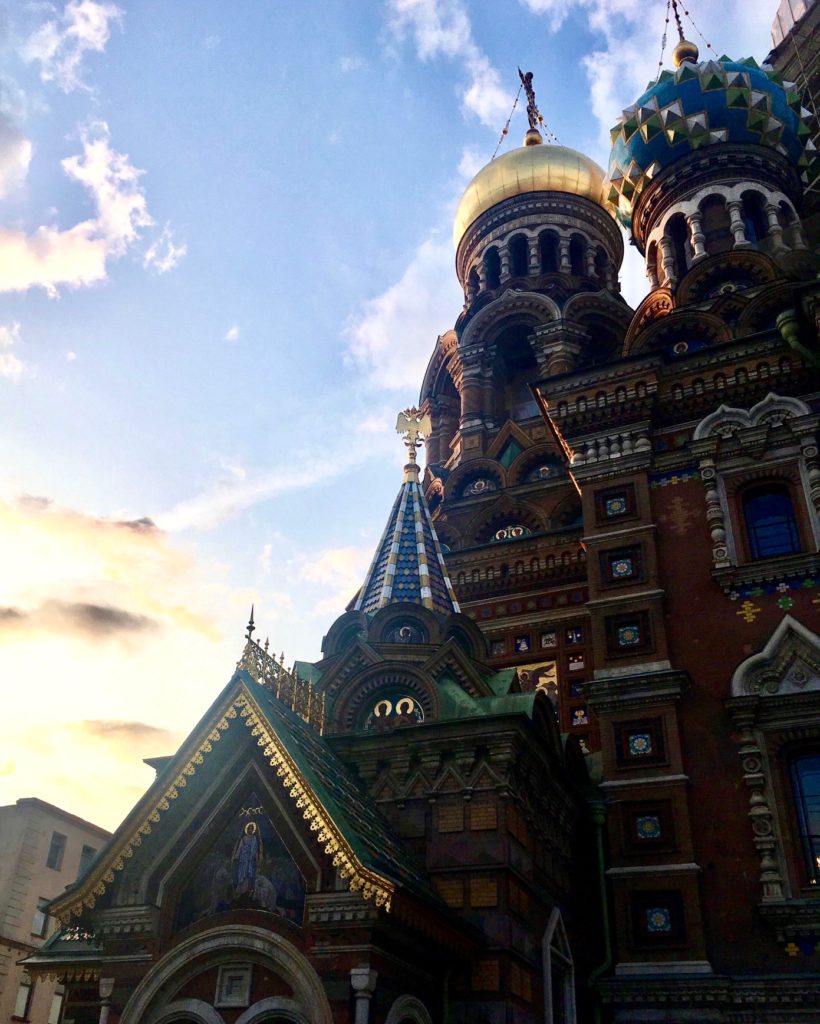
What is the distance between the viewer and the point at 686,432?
12.5 metres

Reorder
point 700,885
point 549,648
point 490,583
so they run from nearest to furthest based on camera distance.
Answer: point 700,885, point 549,648, point 490,583

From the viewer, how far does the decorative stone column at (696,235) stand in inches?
661

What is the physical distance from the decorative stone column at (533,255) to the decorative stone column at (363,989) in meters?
17.8

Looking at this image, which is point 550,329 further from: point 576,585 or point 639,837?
point 639,837

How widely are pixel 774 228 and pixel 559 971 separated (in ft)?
40.3

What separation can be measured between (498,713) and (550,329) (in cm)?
1301

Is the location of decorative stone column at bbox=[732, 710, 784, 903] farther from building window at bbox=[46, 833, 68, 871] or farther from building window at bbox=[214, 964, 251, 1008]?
building window at bbox=[46, 833, 68, 871]

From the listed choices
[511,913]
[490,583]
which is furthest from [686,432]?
[511,913]

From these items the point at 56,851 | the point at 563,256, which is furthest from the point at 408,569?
the point at 56,851

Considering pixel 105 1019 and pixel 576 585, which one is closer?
pixel 105 1019

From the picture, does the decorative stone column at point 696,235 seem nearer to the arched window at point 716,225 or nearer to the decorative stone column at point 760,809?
the arched window at point 716,225

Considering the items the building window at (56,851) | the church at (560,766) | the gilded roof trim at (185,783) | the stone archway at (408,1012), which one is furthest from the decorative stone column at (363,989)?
the building window at (56,851)

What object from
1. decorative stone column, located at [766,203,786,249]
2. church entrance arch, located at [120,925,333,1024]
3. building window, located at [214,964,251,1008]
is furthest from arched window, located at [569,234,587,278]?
building window, located at [214,964,251,1008]

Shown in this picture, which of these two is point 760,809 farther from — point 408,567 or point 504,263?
point 504,263
